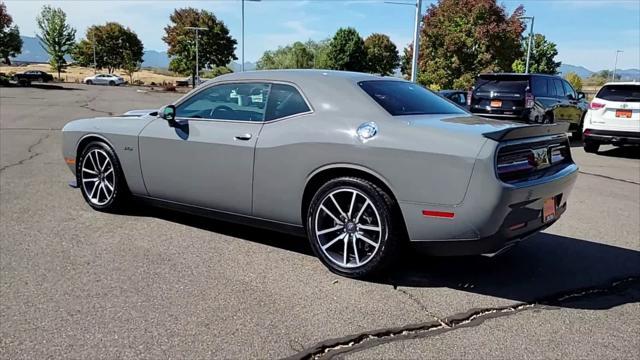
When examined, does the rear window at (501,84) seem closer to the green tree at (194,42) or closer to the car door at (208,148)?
the car door at (208,148)

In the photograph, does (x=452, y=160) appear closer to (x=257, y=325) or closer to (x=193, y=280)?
(x=257, y=325)

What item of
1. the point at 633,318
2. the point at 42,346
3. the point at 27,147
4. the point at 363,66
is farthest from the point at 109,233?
the point at 363,66

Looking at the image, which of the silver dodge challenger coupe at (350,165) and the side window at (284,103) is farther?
the side window at (284,103)

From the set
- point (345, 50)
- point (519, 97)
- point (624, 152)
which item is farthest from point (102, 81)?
point (624, 152)

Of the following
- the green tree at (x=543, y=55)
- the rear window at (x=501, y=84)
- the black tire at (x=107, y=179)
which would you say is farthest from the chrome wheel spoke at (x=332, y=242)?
the green tree at (x=543, y=55)

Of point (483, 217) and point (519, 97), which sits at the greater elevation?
point (519, 97)

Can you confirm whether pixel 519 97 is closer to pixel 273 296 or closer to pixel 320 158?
pixel 320 158

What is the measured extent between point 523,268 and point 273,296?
2.09 meters

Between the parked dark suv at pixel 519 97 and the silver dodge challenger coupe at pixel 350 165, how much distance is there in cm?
883

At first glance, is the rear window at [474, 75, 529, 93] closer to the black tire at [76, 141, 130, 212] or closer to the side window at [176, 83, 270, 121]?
the side window at [176, 83, 270, 121]

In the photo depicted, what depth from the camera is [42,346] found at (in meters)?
2.83

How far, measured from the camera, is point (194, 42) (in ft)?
246

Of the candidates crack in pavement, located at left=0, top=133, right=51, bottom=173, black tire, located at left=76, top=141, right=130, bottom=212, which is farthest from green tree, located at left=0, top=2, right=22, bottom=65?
black tire, located at left=76, top=141, right=130, bottom=212

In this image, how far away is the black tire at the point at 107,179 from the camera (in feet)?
17.4
